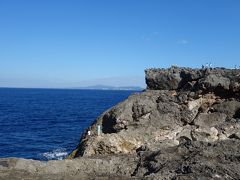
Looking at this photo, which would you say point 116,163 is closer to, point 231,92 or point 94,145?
point 94,145

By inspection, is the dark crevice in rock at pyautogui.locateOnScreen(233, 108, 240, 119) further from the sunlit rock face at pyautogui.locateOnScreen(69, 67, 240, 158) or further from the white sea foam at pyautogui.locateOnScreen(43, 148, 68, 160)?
the white sea foam at pyautogui.locateOnScreen(43, 148, 68, 160)

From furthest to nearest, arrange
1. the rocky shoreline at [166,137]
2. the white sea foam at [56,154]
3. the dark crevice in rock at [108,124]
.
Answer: the white sea foam at [56,154] < the dark crevice in rock at [108,124] < the rocky shoreline at [166,137]

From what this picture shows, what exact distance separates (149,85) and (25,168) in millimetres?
16166

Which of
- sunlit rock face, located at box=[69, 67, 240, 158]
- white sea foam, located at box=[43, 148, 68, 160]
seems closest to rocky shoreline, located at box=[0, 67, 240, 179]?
sunlit rock face, located at box=[69, 67, 240, 158]

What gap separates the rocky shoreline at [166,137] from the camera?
1590 cm

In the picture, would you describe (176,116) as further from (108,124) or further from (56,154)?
(56,154)

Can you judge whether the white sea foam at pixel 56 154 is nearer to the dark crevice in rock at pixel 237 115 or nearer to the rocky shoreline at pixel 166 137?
the rocky shoreline at pixel 166 137

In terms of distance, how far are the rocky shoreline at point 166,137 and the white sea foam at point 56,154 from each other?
12093 mm

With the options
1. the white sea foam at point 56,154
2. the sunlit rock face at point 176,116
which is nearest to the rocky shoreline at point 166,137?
the sunlit rock face at point 176,116

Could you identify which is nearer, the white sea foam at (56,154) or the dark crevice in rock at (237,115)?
the dark crevice in rock at (237,115)

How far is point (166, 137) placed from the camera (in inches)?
951

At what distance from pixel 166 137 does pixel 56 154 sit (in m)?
20.0

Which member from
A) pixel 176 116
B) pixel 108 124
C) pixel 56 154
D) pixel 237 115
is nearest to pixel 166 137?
pixel 176 116

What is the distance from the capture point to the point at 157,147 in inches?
794
